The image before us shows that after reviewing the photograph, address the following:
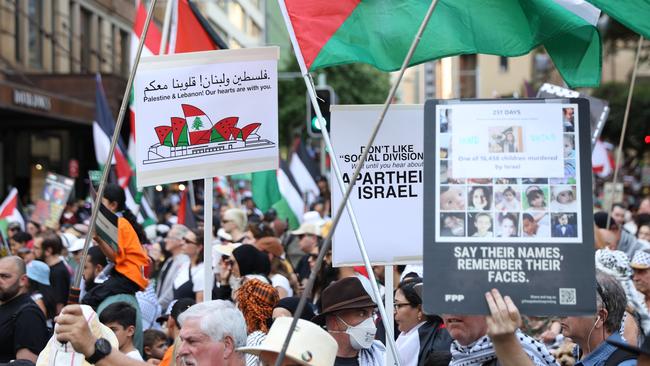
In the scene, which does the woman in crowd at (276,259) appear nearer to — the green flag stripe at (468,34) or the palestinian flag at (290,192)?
the green flag stripe at (468,34)

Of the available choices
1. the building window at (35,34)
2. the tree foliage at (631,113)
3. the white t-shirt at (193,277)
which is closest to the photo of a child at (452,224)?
the white t-shirt at (193,277)

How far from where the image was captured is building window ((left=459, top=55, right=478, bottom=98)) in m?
74.8

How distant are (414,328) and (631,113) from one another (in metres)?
58.2

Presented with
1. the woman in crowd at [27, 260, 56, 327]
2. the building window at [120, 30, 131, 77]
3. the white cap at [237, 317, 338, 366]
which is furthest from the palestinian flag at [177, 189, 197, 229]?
the building window at [120, 30, 131, 77]

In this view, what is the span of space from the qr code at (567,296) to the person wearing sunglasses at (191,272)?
625 cm

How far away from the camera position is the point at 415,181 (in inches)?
227

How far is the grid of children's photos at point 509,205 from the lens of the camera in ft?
11.7

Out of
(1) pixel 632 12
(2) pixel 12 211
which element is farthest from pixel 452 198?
(2) pixel 12 211

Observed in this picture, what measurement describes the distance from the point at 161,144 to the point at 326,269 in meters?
3.09

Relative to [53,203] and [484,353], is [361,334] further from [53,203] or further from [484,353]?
[53,203]

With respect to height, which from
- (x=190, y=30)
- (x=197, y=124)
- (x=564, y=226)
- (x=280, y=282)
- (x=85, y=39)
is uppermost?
(x=85, y=39)

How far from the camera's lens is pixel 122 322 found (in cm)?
672

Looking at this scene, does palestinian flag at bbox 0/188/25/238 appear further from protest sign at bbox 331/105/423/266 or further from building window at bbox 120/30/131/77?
building window at bbox 120/30/131/77

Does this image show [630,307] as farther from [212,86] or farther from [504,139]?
[504,139]
